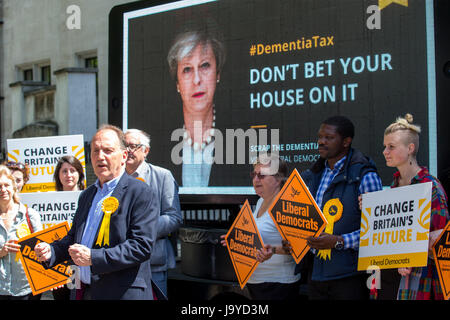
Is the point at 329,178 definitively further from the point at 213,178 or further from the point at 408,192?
the point at 213,178

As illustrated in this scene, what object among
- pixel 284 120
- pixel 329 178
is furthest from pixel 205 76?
pixel 329 178

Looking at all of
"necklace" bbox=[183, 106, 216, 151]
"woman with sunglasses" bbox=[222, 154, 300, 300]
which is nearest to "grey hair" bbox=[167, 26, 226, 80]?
"necklace" bbox=[183, 106, 216, 151]

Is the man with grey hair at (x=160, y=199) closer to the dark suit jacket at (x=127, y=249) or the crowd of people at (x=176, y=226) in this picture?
the crowd of people at (x=176, y=226)

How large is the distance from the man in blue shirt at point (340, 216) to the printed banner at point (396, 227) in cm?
14

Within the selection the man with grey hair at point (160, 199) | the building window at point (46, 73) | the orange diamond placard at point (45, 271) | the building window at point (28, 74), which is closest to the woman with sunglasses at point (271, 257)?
the man with grey hair at point (160, 199)

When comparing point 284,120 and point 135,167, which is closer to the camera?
point 135,167

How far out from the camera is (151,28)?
257 inches

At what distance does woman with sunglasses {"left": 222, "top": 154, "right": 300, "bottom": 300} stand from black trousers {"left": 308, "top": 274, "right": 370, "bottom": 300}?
33 centimetres

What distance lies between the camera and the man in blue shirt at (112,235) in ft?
10.8

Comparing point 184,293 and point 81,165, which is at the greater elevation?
point 81,165

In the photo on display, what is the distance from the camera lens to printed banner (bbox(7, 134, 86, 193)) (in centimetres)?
611

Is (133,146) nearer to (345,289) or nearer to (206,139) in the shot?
(206,139)
